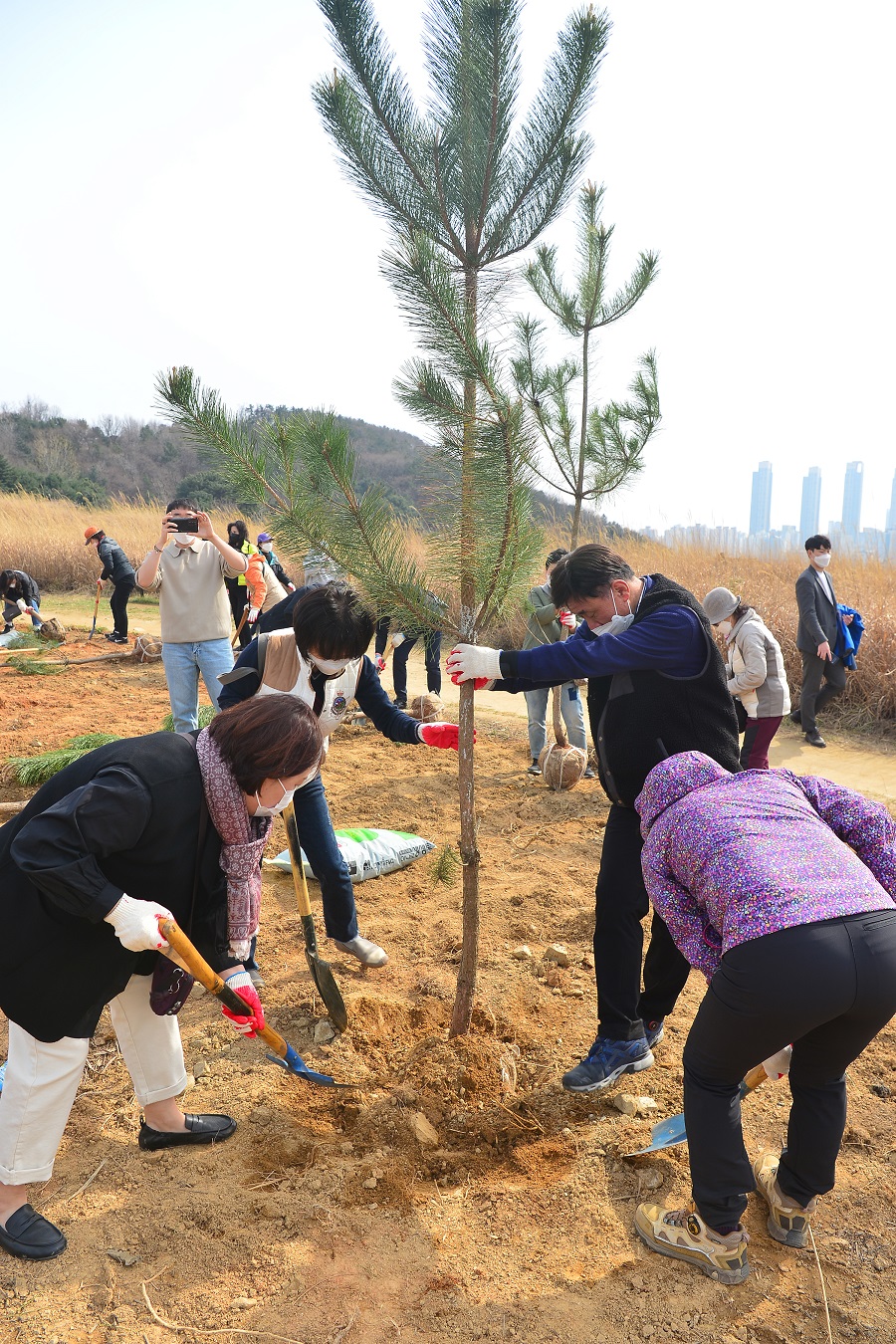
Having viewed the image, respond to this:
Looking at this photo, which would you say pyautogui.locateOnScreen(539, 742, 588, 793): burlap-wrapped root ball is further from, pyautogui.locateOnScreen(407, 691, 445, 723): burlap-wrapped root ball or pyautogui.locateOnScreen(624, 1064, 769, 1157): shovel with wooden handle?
pyautogui.locateOnScreen(624, 1064, 769, 1157): shovel with wooden handle

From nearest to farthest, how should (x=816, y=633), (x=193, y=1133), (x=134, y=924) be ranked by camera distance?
(x=134, y=924) < (x=193, y=1133) < (x=816, y=633)

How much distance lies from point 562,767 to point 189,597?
262 centimetres

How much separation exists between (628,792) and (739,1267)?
1.17 meters

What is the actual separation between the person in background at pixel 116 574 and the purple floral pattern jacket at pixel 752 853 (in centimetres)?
1000

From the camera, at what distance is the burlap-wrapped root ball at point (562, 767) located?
537 cm

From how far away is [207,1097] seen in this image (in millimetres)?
2525

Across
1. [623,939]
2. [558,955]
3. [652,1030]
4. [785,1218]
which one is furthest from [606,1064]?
[558,955]

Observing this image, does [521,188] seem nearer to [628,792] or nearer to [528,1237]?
[628,792]

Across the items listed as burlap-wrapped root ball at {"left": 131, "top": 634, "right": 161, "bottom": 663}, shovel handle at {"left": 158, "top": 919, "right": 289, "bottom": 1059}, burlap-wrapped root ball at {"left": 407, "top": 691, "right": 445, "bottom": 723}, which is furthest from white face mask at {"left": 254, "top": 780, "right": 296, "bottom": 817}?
burlap-wrapped root ball at {"left": 131, "top": 634, "right": 161, "bottom": 663}

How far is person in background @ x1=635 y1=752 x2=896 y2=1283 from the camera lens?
4.97 feet

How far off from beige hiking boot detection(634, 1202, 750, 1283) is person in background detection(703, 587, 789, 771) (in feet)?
10.1

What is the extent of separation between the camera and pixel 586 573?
2330mm

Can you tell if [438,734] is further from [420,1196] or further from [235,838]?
[420,1196]

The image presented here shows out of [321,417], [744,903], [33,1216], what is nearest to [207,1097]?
[33,1216]
